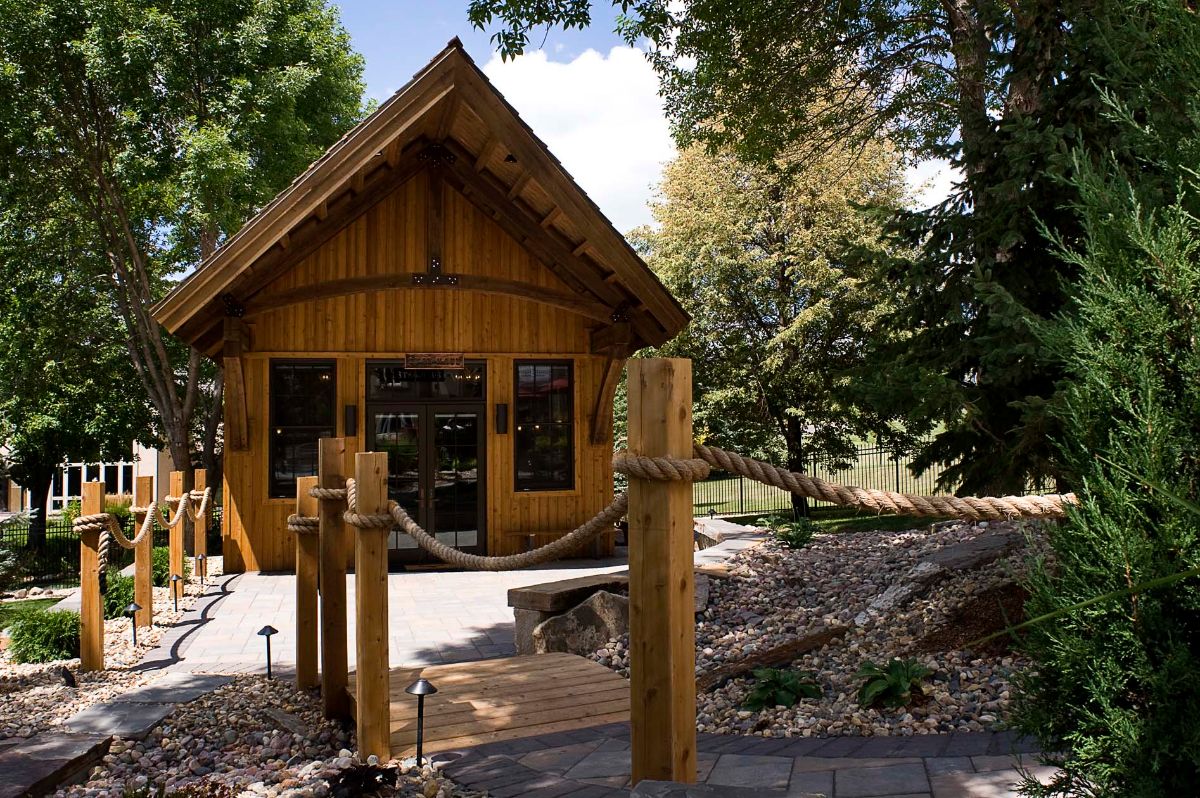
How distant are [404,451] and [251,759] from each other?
7975 millimetres

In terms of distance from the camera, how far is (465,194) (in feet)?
40.8

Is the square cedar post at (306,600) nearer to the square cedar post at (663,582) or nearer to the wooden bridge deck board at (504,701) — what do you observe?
the wooden bridge deck board at (504,701)

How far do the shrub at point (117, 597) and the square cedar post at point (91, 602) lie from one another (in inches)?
96.7

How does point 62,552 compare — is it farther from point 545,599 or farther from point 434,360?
point 545,599

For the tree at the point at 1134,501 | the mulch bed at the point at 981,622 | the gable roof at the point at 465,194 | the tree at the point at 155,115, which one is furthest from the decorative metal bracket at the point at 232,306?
the tree at the point at 1134,501

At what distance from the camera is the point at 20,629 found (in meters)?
7.49

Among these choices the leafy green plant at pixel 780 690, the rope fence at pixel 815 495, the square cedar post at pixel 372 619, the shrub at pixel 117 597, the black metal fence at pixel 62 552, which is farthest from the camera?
the black metal fence at pixel 62 552

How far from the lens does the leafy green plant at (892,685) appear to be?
14.6 ft

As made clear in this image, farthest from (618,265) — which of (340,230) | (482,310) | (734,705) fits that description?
(734,705)

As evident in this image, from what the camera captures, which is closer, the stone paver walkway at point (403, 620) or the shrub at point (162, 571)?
the stone paver walkway at point (403, 620)

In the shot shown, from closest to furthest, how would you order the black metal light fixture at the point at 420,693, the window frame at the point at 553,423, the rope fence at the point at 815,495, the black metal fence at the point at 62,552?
the rope fence at the point at 815,495
the black metal light fixture at the point at 420,693
the window frame at the point at 553,423
the black metal fence at the point at 62,552

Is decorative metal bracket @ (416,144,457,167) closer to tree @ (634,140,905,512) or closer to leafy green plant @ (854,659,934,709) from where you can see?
tree @ (634,140,905,512)

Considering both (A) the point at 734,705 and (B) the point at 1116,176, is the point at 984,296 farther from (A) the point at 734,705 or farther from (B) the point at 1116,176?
(B) the point at 1116,176

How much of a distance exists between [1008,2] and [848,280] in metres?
9.94
